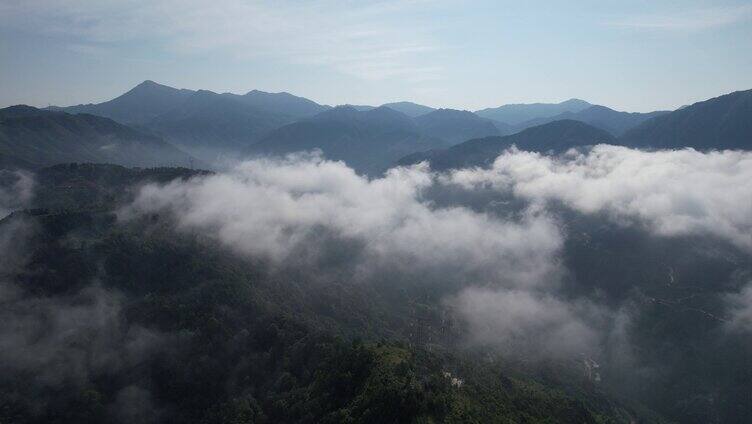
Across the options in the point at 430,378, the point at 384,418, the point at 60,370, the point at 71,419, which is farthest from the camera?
the point at 60,370

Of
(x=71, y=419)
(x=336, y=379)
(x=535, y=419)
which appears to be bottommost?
(x=71, y=419)

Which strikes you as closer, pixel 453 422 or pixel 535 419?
pixel 453 422

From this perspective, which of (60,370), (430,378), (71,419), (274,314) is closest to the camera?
(430,378)

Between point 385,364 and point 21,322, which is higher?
point 385,364

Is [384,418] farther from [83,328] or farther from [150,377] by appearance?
[83,328]

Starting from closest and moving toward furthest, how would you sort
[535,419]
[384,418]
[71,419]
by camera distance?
[384,418]
[535,419]
[71,419]

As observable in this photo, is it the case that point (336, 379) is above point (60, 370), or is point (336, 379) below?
above

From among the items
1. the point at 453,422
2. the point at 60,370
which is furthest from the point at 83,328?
the point at 453,422

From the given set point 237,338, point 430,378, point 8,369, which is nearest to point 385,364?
point 430,378

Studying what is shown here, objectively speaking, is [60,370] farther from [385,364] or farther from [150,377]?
[385,364]
